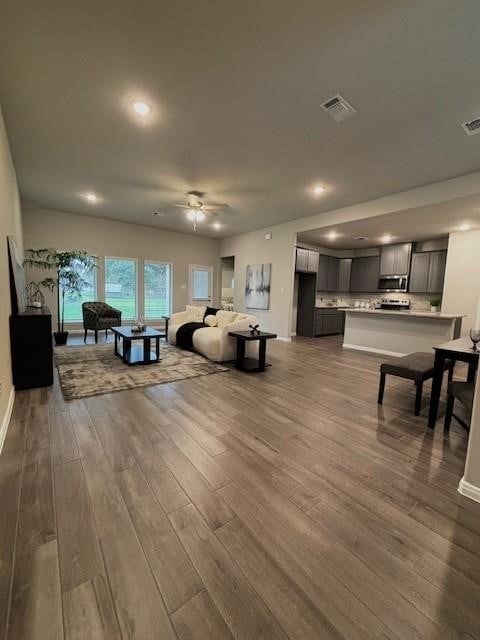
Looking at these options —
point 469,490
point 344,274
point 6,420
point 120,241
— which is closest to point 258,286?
point 344,274

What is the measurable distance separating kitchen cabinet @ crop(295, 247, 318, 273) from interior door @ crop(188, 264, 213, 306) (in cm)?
307

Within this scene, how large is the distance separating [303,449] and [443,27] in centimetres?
307

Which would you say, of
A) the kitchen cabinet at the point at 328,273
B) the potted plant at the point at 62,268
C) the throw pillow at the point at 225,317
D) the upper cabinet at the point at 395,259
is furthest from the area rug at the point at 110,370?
the upper cabinet at the point at 395,259

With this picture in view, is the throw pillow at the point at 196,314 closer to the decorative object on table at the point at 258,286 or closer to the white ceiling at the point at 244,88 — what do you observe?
the decorative object on table at the point at 258,286

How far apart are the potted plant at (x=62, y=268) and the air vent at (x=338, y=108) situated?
5.08 meters

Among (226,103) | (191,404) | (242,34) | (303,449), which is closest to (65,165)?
(226,103)

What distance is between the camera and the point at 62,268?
576cm

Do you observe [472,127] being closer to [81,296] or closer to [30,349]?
[30,349]

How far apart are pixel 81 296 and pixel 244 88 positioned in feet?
20.2

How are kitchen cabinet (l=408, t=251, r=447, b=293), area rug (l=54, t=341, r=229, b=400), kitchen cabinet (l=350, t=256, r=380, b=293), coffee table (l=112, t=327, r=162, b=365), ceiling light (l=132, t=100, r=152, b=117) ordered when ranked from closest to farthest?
ceiling light (l=132, t=100, r=152, b=117), area rug (l=54, t=341, r=229, b=400), coffee table (l=112, t=327, r=162, b=365), kitchen cabinet (l=408, t=251, r=447, b=293), kitchen cabinet (l=350, t=256, r=380, b=293)

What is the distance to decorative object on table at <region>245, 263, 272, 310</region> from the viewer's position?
7387 millimetres

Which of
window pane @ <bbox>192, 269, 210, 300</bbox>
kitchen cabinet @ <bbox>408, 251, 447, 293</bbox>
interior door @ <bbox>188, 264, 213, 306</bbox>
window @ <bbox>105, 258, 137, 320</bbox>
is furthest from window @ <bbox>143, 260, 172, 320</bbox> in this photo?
kitchen cabinet @ <bbox>408, 251, 447, 293</bbox>

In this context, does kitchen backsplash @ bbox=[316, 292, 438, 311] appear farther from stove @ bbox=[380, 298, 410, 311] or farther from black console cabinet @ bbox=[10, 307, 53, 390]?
A: black console cabinet @ bbox=[10, 307, 53, 390]

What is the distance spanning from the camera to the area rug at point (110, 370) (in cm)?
331
